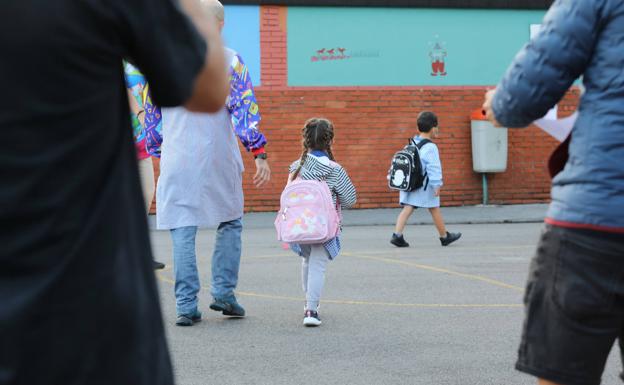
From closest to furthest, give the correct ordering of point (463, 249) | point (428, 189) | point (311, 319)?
point (311, 319) < point (463, 249) < point (428, 189)

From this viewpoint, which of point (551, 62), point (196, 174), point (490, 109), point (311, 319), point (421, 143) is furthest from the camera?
point (421, 143)

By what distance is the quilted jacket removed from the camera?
303cm

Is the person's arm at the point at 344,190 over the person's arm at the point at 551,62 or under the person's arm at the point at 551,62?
under

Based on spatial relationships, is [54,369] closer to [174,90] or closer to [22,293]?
[22,293]

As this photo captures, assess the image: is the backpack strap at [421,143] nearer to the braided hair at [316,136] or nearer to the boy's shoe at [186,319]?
the braided hair at [316,136]

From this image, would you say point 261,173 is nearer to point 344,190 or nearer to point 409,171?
point 344,190

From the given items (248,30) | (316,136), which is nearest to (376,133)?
(248,30)

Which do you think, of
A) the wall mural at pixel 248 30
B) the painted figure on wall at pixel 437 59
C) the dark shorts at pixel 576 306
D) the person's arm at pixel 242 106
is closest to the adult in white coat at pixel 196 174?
the person's arm at pixel 242 106

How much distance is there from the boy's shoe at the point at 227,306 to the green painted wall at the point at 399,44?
11.4 meters

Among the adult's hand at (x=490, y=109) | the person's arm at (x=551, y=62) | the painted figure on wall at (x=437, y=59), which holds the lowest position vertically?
the adult's hand at (x=490, y=109)

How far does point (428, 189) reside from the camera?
13219 millimetres

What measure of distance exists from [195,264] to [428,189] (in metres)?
6.14

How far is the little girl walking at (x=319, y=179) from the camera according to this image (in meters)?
7.65

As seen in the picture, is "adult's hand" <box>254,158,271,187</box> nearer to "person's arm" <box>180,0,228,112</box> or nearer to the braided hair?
the braided hair
